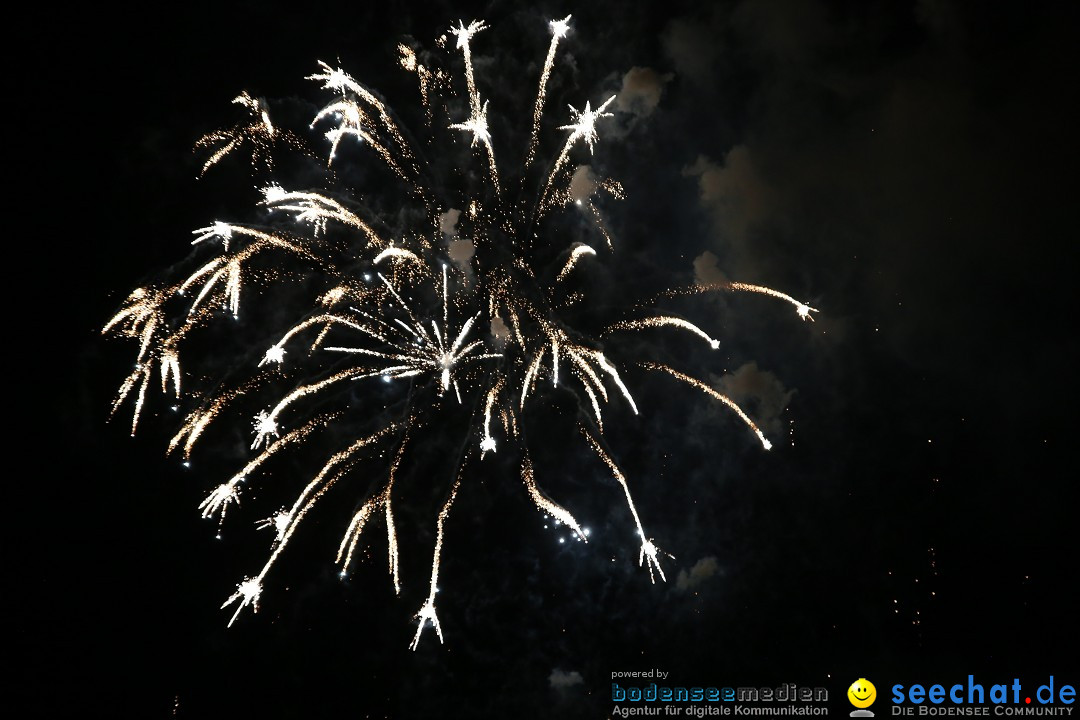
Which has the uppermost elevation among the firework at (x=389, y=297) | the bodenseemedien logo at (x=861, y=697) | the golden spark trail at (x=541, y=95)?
the golden spark trail at (x=541, y=95)

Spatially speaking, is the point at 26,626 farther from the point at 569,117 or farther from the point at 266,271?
the point at 569,117

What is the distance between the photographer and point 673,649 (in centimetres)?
1984

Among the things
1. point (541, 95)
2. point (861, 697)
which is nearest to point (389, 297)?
point (541, 95)

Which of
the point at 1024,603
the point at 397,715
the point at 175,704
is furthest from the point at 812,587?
the point at 175,704

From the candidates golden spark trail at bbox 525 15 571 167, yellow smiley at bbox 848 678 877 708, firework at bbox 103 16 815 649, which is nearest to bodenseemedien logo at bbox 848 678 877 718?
yellow smiley at bbox 848 678 877 708

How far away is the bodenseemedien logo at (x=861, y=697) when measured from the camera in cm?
1888

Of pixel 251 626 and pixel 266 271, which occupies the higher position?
pixel 266 271

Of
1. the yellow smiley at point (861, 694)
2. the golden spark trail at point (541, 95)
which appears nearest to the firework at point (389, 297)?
the golden spark trail at point (541, 95)

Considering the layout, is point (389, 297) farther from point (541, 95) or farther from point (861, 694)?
point (861, 694)

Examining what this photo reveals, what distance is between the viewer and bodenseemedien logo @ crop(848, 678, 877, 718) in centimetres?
1888

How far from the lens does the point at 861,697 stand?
18938 millimetres

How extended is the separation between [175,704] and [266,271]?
15814mm

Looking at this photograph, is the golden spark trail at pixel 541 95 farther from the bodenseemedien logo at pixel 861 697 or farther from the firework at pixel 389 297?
the bodenseemedien logo at pixel 861 697

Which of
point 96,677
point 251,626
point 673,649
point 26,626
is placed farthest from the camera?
point 673,649
